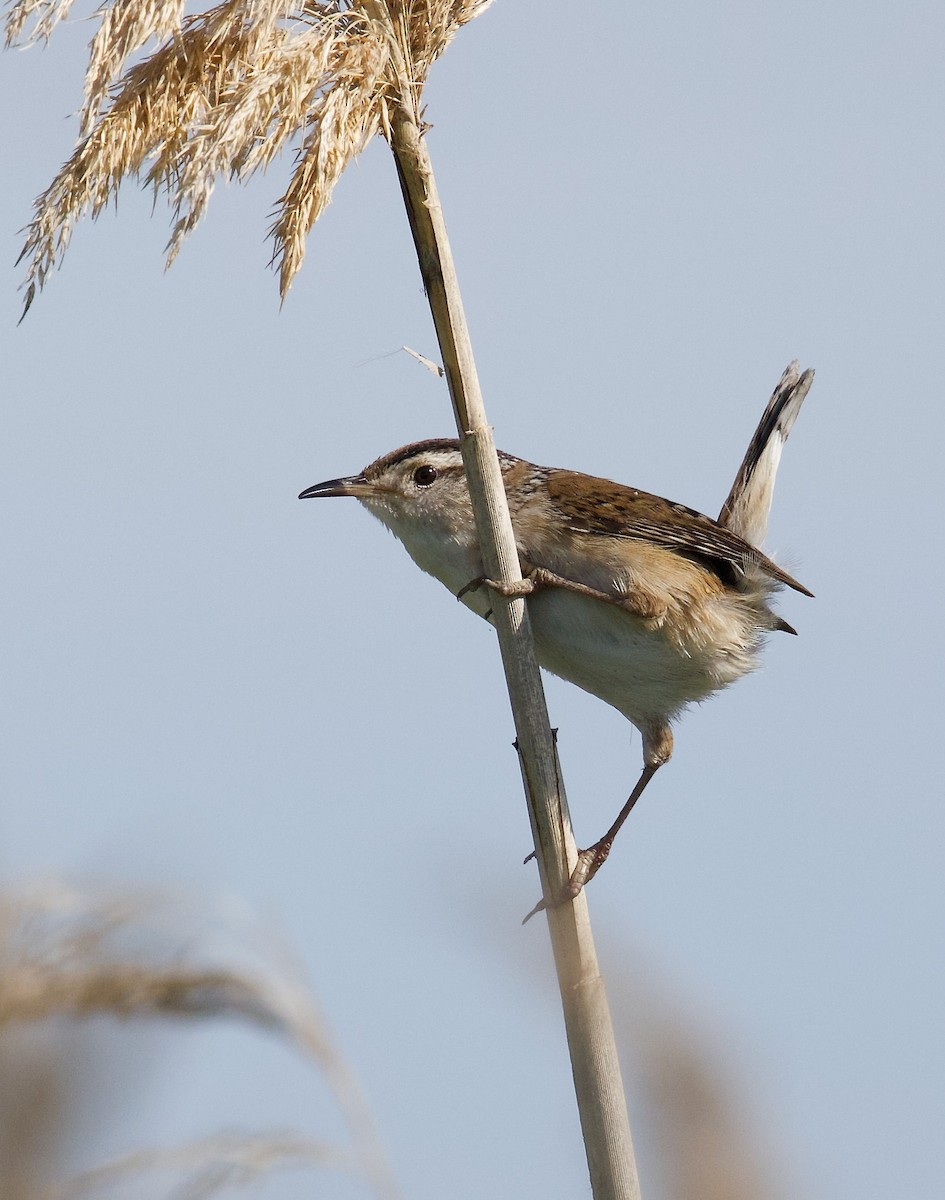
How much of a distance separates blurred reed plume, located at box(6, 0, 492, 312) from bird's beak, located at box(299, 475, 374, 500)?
161cm

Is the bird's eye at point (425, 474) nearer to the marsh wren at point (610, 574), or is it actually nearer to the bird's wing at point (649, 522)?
the marsh wren at point (610, 574)

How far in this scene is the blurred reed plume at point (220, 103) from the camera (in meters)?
1.76

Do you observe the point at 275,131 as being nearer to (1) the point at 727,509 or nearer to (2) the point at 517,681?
(2) the point at 517,681

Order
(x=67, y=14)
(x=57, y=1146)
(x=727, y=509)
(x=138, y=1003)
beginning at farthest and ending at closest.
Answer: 1. (x=727, y=509)
2. (x=67, y=14)
3. (x=138, y=1003)
4. (x=57, y=1146)

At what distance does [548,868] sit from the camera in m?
2.23

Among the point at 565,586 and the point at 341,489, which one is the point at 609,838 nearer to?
the point at 565,586

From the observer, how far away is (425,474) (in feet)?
11.5

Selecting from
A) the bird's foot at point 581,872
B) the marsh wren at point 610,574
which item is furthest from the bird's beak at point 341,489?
the bird's foot at point 581,872

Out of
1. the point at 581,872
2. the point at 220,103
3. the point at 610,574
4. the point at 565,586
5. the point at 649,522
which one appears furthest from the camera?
the point at 649,522

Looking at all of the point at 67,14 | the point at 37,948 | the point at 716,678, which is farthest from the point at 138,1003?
the point at 716,678

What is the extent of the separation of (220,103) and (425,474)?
5.66ft

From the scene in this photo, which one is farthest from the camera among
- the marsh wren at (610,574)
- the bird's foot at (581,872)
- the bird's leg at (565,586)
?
the marsh wren at (610,574)

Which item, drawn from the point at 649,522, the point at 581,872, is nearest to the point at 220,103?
the point at 581,872

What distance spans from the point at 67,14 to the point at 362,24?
17.6 inches
